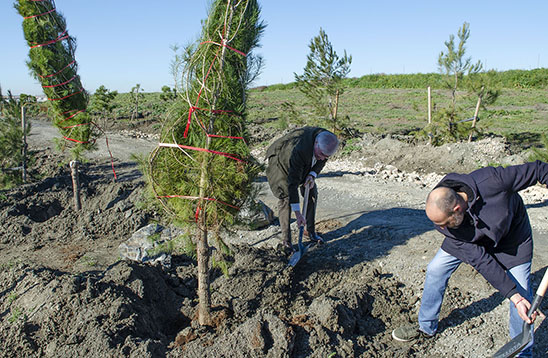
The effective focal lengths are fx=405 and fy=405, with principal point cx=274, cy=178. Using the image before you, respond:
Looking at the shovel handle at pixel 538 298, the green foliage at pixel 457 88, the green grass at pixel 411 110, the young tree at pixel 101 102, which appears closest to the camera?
the shovel handle at pixel 538 298

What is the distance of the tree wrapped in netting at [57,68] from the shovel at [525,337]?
635 cm

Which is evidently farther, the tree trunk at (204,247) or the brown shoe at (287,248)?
the brown shoe at (287,248)

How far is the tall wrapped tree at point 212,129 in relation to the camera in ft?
10.3

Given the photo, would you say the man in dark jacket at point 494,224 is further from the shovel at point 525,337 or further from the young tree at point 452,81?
the young tree at point 452,81

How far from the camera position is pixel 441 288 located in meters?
3.57

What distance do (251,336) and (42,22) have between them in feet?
18.1

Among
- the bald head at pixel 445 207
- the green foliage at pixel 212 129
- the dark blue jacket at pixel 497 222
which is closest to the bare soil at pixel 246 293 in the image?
the green foliage at pixel 212 129

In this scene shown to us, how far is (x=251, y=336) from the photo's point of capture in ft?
10.9

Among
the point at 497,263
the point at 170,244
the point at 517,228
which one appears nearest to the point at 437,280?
the point at 497,263

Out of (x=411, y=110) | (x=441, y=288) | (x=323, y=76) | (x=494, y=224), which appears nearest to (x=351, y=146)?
(x=323, y=76)

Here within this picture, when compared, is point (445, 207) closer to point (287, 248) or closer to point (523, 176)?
Result: point (523, 176)

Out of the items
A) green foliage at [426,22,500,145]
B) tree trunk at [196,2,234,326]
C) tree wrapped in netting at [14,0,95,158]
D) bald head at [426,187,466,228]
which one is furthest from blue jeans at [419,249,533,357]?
green foliage at [426,22,500,145]

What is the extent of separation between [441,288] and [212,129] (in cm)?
242

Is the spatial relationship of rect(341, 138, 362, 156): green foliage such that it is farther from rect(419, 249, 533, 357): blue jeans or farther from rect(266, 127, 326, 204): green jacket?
rect(419, 249, 533, 357): blue jeans
